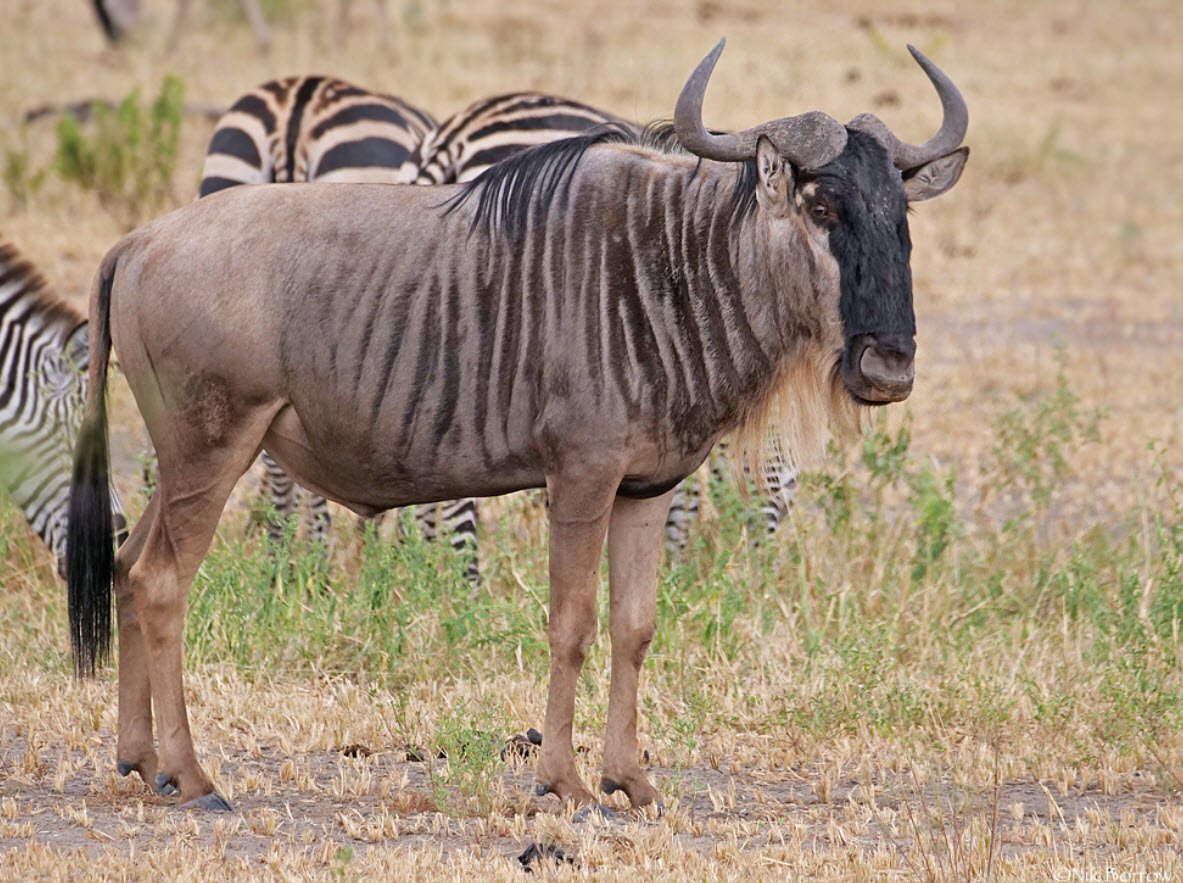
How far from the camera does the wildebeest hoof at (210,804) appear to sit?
14.0ft

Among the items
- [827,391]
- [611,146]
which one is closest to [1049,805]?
[827,391]

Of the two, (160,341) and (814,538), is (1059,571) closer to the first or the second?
(814,538)

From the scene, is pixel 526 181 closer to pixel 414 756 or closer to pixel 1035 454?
pixel 414 756

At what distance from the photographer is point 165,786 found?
171 inches

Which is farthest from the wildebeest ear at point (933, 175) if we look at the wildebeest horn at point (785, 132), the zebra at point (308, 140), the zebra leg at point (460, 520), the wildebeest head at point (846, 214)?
the zebra at point (308, 140)

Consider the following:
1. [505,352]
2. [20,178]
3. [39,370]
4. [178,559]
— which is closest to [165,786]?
[178,559]

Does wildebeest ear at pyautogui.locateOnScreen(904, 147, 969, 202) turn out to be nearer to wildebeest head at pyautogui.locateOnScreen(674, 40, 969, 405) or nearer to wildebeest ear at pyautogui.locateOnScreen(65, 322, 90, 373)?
wildebeest head at pyautogui.locateOnScreen(674, 40, 969, 405)

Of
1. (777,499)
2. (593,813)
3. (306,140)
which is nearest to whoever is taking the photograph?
(593,813)

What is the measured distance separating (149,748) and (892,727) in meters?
2.09

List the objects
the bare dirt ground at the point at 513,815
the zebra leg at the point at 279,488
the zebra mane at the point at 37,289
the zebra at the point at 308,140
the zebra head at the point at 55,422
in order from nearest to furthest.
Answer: the bare dirt ground at the point at 513,815, the zebra head at the point at 55,422, the zebra mane at the point at 37,289, the zebra leg at the point at 279,488, the zebra at the point at 308,140

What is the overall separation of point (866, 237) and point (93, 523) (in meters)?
2.12

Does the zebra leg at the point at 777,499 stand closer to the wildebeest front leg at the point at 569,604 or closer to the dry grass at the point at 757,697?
the dry grass at the point at 757,697

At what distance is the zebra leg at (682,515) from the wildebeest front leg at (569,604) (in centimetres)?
215

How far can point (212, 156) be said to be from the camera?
7590 mm
